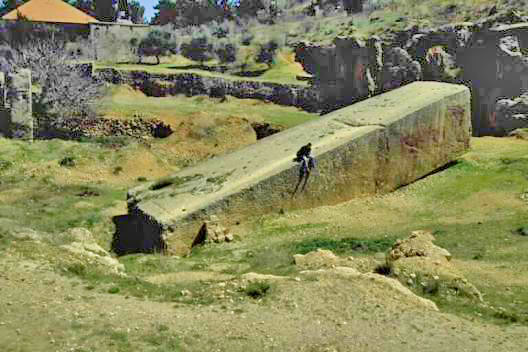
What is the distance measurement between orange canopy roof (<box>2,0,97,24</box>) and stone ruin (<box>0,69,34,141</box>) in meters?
22.3

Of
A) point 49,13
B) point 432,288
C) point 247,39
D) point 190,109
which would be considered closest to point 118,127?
point 190,109

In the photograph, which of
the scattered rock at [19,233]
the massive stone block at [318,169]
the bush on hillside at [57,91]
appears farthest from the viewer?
the bush on hillside at [57,91]

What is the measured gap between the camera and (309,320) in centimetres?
813

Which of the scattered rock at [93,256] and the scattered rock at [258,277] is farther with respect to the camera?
the scattered rock at [93,256]

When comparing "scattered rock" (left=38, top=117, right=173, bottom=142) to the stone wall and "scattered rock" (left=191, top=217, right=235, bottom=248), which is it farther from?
the stone wall

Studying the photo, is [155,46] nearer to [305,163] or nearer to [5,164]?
[5,164]

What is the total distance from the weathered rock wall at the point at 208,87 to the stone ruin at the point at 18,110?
1059 centimetres

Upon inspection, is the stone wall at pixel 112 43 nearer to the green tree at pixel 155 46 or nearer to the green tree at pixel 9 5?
the green tree at pixel 155 46

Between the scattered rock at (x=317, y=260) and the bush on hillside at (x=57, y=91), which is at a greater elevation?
the bush on hillside at (x=57, y=91)

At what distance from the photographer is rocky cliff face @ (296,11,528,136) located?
20.4 metres

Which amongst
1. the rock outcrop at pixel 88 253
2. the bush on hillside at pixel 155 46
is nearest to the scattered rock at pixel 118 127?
the rock outcrop at pixel 88 253

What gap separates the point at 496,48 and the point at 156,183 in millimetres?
10673

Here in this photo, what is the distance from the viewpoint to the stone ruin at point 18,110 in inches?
886

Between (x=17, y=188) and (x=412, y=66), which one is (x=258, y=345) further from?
(x=412, y=66)
